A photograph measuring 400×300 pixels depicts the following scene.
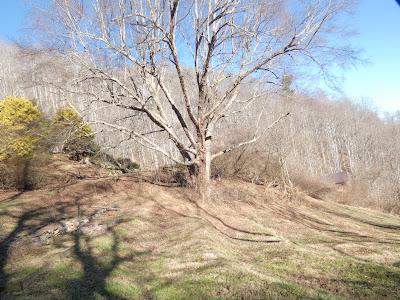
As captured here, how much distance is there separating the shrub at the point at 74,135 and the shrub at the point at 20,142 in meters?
0.63

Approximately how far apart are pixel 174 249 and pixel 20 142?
33.7ft

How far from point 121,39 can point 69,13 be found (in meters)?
1.80

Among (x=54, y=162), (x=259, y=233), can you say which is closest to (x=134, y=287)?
(x=259, y=233)

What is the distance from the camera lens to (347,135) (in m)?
68.8

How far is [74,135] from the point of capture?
13.9 m

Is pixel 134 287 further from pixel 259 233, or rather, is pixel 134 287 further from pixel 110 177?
pixel 110 177

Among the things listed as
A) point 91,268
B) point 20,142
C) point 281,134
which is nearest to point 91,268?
point 91,268

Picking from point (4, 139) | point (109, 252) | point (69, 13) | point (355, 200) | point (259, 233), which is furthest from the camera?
point (355, 200)

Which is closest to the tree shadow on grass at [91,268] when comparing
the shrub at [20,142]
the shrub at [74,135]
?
the shrub at [74,135]

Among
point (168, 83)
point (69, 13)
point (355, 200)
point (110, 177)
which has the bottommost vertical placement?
point (355, 200)

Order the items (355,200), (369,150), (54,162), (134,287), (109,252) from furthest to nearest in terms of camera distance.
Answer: (369,150) → (355,200) → (54,162) → (109,252) → (134,287)

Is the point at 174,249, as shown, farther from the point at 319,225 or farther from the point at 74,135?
the point at 74,135

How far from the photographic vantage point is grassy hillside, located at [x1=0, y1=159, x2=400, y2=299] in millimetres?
5984

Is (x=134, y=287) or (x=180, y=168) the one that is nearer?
A: (x=134, y=287)
